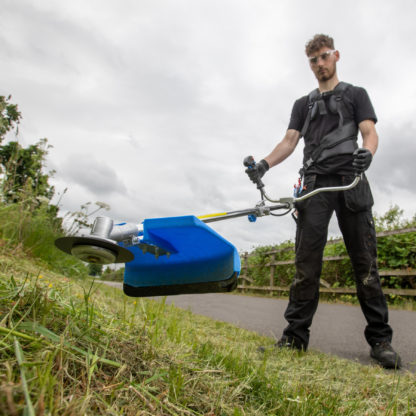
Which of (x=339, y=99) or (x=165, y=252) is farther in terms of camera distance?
(x=339, y=99)

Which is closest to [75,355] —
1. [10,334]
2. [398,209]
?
[10,334]

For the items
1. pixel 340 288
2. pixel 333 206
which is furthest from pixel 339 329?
pixel 340 288

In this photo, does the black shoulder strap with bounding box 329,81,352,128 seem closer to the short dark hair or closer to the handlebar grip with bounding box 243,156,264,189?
the short dark hair

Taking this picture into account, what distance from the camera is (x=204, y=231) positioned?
4.91 feet

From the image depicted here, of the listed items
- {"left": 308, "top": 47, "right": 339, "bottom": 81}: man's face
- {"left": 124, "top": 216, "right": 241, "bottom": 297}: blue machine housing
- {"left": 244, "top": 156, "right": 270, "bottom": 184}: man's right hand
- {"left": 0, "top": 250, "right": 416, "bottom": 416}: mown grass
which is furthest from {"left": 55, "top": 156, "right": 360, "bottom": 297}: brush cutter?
{"left": 308, "top": 47, "right": 339, "bottom": 81}: man's face

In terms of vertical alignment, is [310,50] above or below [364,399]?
above

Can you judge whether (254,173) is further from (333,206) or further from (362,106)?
(362,106)

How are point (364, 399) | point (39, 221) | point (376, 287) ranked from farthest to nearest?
point (39, 221) → point (376, 287) → point (364, 399)

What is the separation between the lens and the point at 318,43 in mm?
3107

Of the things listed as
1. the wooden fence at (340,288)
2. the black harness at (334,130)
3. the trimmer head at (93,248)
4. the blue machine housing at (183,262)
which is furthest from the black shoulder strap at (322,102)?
the wooden fence at (340,288)

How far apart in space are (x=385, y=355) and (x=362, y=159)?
1375mm

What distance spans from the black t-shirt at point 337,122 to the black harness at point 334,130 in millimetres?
28

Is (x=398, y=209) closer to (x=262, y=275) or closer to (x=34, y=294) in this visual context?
(x=262, y=275)

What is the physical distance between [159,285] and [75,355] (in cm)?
79
